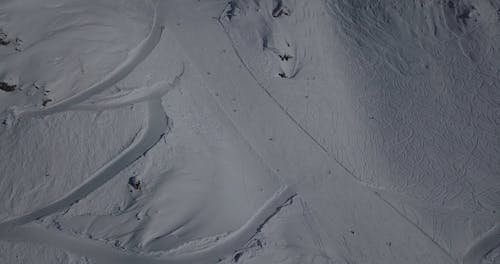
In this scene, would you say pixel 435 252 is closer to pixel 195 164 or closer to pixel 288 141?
pixel 288 141

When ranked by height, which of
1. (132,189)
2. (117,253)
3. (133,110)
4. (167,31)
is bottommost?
(117,253)

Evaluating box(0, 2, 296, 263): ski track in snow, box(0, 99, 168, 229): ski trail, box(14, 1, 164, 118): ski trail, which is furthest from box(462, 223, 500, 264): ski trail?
box(14, 1, 164, 118): ski trail

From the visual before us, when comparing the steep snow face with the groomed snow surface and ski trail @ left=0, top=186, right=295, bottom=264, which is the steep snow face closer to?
the groomed snow surface

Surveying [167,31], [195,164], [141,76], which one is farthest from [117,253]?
[167,31]

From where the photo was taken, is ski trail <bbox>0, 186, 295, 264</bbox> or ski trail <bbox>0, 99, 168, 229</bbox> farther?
ski trail <bbox>0, 99, 168, 229</bbox>

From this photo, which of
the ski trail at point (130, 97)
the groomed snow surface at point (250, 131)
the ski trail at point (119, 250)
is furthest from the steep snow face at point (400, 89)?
the ski trail at point (119, 250)
